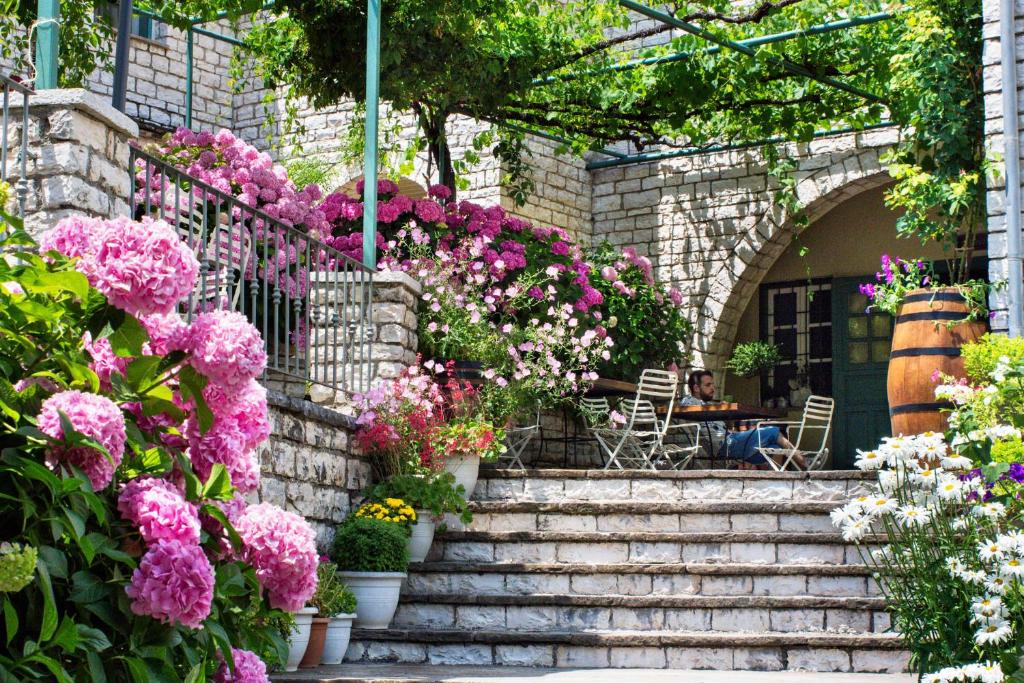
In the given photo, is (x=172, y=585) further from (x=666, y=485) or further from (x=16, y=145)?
(x=666, y=485)

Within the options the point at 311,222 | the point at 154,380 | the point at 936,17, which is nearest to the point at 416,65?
the point at 311,222

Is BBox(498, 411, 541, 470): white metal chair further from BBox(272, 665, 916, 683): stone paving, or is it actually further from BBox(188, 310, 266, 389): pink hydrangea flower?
BBox(188, 310, 266, 389): pink hydrangea flower

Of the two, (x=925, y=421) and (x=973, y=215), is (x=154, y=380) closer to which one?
(x=925, y=421)

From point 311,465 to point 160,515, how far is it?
10.8 feet

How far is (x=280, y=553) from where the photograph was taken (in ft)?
7.64

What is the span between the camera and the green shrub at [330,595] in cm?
482

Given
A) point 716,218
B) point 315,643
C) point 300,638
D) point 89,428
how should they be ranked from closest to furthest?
1. point 89,428
2. point 300,638
3. point 315,643
4. point 716,218

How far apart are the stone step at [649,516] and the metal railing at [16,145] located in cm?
274

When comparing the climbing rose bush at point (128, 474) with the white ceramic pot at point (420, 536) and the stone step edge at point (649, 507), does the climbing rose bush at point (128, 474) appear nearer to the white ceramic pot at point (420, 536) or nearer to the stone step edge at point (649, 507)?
the white ceramic pot at point (420, 536)

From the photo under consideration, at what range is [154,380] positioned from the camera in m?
2.31

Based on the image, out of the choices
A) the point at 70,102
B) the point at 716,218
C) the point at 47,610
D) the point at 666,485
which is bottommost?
the point at 666,485

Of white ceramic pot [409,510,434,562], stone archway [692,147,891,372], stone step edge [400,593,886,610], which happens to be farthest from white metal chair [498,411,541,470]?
stone archway [692,147,891,372]

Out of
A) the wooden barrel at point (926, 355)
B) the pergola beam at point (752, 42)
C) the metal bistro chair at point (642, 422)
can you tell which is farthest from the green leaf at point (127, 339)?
the pergola beam at point (752, 42)

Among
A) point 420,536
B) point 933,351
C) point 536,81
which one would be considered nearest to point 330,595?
point 420,536
